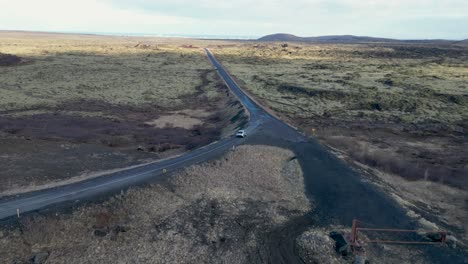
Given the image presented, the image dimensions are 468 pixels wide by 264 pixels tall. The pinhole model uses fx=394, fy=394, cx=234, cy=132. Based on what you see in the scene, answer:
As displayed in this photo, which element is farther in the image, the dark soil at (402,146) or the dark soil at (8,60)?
the dark soil at (8,60)

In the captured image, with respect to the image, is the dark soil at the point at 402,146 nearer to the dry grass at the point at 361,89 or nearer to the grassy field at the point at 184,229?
the dry grass at the point at 361,89

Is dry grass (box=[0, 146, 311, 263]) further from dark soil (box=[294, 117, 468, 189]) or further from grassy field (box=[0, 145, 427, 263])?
dark soil (box=[294, 117, 468, 189])

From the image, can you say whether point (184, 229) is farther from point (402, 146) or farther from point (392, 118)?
point (392, 118)

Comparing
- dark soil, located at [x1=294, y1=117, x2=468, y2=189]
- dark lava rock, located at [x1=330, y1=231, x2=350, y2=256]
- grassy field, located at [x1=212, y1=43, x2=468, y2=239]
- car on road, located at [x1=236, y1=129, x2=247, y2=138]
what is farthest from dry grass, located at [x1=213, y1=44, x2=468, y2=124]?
dark lava rock, located at [x1=330, y1=231, x2=350, y2=256]

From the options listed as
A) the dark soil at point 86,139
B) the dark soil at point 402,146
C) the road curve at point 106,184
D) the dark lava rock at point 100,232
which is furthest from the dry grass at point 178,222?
the dark soil at point 402,146

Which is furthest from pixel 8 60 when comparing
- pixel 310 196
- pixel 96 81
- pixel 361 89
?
pixel 310 196

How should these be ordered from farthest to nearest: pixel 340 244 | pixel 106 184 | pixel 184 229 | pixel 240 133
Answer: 1. pixel 240 133
2. pixel 106 184
3. pixel 184 229
4. pixel 340 244

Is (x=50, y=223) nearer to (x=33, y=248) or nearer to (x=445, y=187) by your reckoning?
(x=33, y=248)

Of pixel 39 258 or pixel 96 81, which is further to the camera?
pixel 96 81

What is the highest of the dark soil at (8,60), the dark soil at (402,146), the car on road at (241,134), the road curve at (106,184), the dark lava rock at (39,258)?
the dark soil at (8,60)
